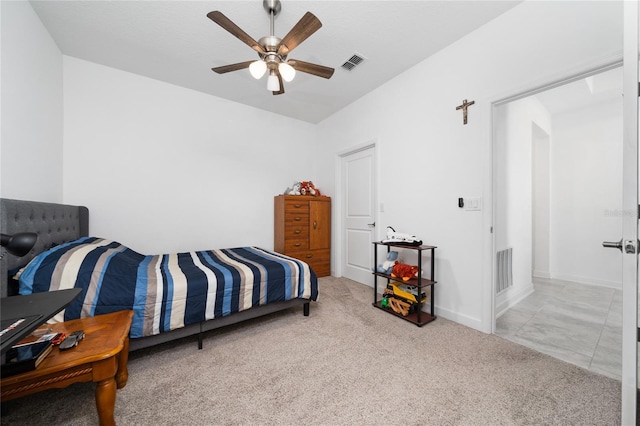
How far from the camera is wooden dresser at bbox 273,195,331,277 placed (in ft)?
12.4

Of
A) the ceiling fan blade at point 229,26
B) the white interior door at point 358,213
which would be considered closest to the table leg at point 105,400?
the ceiling fan blade at point 229,26

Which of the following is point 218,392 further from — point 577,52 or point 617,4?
point 617,4

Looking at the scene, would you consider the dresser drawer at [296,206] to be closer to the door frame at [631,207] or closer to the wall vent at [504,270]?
the wall vent at [504,270]

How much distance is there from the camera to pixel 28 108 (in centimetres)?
196

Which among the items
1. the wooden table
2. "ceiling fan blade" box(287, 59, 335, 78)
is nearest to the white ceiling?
"ceiling fan blade" box(287, 59, 335, 78)

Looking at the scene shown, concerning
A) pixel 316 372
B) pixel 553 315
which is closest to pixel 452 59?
pixel 553 315

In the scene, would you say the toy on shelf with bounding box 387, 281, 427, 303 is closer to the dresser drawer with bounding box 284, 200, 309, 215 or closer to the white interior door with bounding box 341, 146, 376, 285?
the white interior door with bounding box 341, 146, 376, 285

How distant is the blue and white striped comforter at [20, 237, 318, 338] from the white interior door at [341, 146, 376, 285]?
1.44 metres

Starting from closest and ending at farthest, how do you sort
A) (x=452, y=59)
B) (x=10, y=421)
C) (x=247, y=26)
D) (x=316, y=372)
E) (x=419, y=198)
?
(x=10, y=421)
(x=316, y=372)
(x=247, y=26)
(x=452, y=59)
(x=419, y=198)

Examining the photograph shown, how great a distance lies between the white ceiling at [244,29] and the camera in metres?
1.99

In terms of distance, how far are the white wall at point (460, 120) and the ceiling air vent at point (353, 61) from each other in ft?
1.92

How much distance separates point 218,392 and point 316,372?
0.63m

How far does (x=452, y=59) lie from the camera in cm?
241

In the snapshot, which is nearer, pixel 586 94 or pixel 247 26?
pixel 247 26
